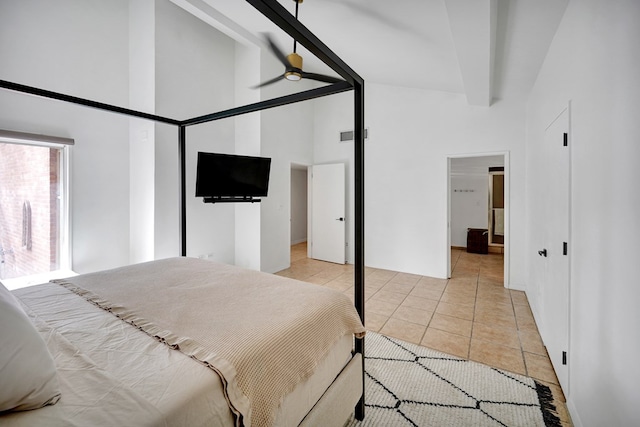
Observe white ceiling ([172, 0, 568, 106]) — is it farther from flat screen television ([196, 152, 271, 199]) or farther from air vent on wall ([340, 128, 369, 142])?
flat screen television ([196, 152, 271, 199])

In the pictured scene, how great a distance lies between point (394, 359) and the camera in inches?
92.4

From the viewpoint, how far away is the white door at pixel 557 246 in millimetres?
1893

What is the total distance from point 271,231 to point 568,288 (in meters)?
3.97

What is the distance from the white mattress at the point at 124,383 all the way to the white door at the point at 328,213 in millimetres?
4406

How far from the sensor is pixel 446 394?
193 centimetres

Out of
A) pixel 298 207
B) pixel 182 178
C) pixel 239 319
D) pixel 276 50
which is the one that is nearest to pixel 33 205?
pixel 182 178

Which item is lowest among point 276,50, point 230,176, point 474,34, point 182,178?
point 182,178

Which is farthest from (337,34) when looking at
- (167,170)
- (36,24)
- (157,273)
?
(36,24)

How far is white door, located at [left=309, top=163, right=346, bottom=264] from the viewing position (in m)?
5.64

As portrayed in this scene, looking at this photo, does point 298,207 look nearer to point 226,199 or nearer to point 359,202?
point 226,199

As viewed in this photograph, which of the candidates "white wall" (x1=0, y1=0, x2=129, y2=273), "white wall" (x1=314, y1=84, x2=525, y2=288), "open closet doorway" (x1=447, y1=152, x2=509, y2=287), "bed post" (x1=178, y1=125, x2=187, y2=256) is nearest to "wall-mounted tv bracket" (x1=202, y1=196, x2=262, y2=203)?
"bed post" (x1=178, y1=125, x2=187, y2=256)

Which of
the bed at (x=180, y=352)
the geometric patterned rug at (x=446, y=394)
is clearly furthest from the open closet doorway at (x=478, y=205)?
the bed at (x=180, y=352)

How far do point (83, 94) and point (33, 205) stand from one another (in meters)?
1.41

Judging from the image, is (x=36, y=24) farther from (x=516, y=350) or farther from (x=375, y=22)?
(x=516, y=350)
